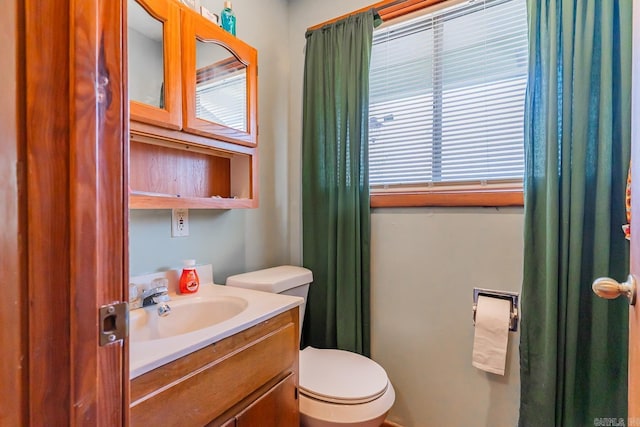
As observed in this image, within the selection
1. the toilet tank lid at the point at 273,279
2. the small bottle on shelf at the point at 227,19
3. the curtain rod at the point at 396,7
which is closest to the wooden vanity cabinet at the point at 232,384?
the toilet tank lid at the point at 273,279

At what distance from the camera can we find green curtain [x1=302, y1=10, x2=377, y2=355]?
165 cm

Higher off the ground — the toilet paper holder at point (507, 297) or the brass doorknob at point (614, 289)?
the brass doorknob at point (614, 289)

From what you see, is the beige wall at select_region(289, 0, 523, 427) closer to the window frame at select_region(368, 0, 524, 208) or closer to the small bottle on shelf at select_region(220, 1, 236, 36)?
the window frame at select_region(368, 0, 524, 208)

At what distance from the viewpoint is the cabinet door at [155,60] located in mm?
1102

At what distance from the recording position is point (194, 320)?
1251mm

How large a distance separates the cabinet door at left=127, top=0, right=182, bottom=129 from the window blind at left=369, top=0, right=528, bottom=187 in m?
0.95

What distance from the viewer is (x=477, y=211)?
1458 millimetres

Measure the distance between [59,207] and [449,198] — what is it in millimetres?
1424

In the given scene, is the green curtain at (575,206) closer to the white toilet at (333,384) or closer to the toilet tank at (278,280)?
the white toilet at (333,384)

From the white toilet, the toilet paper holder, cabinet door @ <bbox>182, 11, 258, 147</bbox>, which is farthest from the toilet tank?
the toilet paper holder

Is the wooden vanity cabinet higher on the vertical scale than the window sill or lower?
lower

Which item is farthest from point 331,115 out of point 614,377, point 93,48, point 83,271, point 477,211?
point 614,377

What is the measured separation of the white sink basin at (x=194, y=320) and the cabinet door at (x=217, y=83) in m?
0.64

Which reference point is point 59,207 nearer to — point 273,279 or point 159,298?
point 159,298
